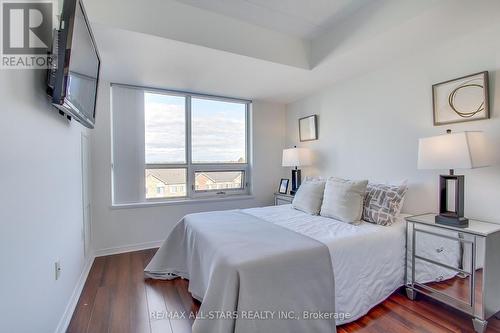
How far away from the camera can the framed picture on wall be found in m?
1.97

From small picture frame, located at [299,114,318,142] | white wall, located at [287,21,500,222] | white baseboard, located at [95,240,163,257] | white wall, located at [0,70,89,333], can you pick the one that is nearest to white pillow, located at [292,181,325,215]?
white wall, located at [287,21,500,222]

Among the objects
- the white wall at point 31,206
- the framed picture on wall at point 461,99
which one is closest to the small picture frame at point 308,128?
the framed picture on wall at point 461,99

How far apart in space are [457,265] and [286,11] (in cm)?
255

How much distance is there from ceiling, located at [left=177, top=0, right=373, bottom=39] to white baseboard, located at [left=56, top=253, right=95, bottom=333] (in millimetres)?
2701

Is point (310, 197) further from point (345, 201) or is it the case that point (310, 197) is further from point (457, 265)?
point (457, 265)

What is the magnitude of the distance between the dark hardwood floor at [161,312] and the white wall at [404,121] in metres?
0.90

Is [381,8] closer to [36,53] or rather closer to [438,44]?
[438,44]

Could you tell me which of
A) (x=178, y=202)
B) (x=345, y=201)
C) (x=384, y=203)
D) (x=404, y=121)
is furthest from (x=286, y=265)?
(x=178, y=202)

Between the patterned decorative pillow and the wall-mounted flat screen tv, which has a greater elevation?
the wall-mounted flat screen tv

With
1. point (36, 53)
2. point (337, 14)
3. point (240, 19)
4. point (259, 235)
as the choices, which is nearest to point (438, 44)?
point (337, 14)

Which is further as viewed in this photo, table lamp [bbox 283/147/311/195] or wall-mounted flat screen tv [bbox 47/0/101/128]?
table lamp [bbox 283/147/311/195]

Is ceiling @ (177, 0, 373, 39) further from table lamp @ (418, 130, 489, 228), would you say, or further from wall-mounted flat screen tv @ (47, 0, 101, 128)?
table lamp @ (418, 130, 489, 228)

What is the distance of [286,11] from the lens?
2.25 m

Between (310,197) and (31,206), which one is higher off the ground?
(31,206)
